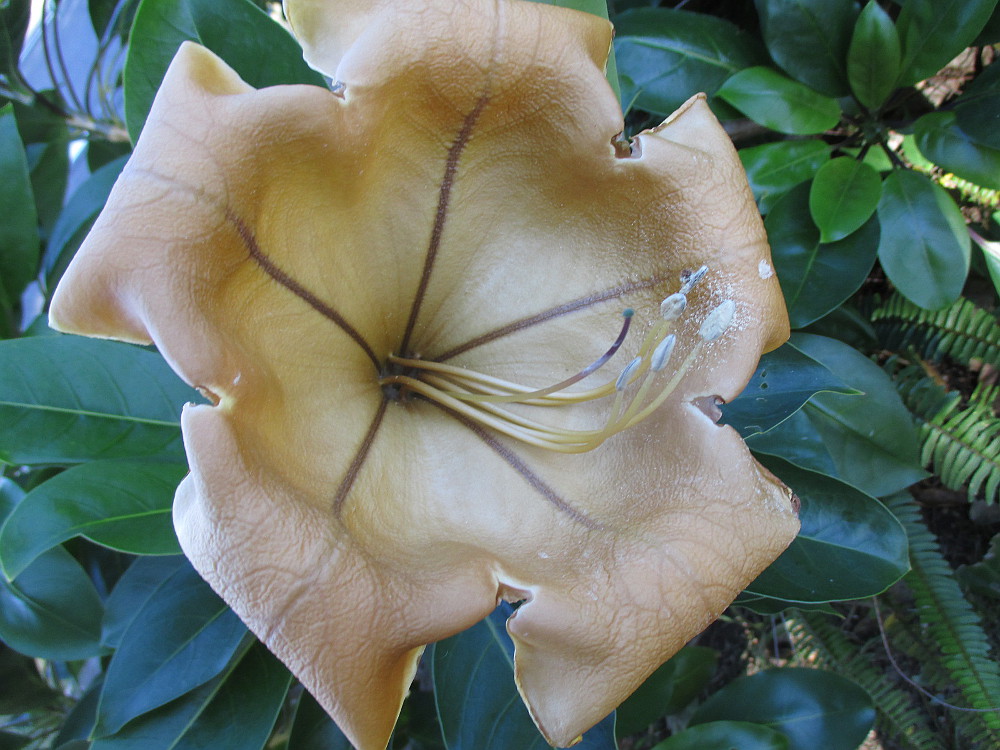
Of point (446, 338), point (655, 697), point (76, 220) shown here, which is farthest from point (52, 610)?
point (655, 697)

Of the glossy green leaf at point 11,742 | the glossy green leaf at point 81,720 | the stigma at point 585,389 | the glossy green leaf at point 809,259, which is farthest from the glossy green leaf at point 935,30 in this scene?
the glossy green leaf at point 11,742

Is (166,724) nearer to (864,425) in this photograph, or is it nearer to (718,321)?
(718,321)

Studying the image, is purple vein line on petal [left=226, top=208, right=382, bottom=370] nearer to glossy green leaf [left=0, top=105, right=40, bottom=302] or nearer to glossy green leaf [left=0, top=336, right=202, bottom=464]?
glossy green leaf [left=0, top=336, right=202, bottom=464]

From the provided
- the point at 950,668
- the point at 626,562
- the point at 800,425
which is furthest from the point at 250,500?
the point at 950,668

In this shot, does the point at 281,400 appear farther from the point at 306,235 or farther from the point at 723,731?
the point at 723,731

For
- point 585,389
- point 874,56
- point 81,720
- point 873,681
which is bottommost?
point 81,720

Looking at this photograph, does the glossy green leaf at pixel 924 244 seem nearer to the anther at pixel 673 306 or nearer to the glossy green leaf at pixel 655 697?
the anther at pixel 673 306
